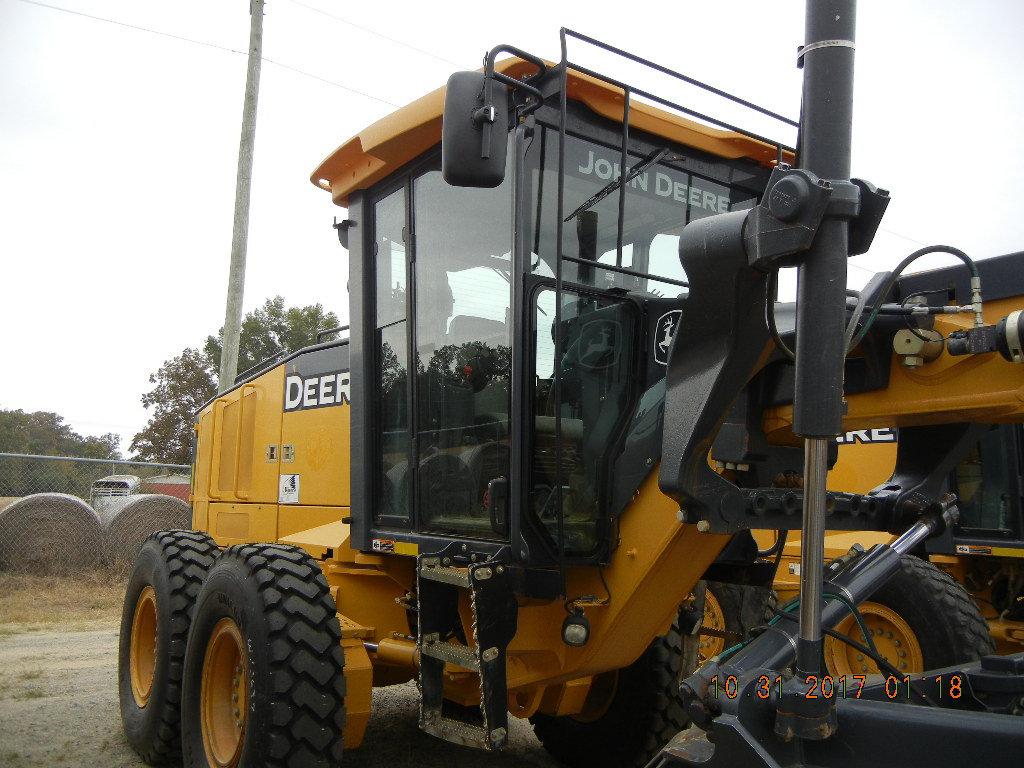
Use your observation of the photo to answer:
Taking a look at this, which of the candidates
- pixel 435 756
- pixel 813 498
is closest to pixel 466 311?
pixel 813 498

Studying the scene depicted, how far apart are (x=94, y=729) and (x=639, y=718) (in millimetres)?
3146

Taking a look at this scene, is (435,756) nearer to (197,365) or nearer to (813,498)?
(813,498)

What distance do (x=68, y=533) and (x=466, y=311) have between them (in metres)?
9.89

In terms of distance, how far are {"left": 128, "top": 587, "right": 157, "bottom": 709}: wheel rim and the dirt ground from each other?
30cm

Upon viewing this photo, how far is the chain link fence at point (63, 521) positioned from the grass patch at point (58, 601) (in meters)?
0.21

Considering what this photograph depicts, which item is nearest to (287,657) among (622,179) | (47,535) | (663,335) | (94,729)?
(663,335)

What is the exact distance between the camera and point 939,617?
5.02m

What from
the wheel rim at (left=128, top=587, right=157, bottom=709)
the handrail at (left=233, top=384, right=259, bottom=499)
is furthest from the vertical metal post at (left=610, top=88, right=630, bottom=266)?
the wheel rim at (left=128, top=587, right=157, bottom=709)

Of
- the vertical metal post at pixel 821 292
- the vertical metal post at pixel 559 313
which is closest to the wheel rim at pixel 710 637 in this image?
the vertical metal post at pixel 559 313

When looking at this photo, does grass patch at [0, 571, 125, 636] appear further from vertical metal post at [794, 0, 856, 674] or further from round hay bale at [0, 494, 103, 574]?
vertical metal post at [794, 0, 856, 674]

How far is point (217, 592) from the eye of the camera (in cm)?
402

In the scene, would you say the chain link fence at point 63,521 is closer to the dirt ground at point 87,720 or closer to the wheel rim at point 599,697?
the dirt ground at point 87,720

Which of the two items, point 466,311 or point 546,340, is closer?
point 546,340

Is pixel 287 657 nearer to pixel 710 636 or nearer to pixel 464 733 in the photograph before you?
pixel 464 733
